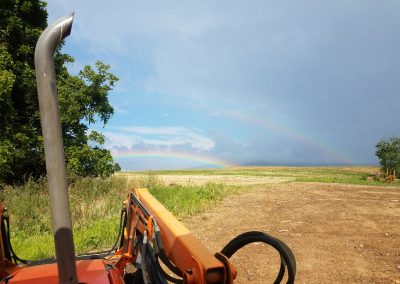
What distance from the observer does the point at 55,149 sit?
3.80 feet

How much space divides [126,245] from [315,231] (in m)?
6.05

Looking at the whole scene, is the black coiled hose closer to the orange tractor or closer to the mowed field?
the orange tractor

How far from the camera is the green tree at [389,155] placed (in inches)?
1393

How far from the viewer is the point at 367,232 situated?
866 centimetres

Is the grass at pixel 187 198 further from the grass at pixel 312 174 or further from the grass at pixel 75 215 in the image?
the grass at pixel 312 174

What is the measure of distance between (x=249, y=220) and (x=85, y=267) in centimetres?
755

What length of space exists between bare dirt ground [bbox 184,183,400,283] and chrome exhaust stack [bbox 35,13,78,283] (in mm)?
4825

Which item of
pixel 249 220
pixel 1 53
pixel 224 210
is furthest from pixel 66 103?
pixel 249 220

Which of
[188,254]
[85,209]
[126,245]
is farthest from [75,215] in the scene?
[188,254]

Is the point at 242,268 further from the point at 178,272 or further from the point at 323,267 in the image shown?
the point at 178,272

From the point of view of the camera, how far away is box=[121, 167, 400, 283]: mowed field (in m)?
5.98

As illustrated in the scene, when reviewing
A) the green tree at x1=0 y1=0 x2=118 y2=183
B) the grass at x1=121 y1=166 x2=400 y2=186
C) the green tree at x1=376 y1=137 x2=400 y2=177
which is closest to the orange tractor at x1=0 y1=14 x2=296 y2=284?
the green tree at x1=0 y1=0 x2=118 y2=183

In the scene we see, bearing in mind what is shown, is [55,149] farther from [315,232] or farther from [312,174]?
[312,174]

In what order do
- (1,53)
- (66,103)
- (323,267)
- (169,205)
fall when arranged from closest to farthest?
(323,267) → (169,205) → (1,53) → (66,103)
